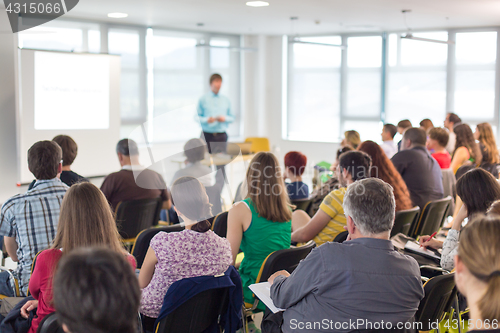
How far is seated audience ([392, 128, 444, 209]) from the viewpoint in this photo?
4.45m

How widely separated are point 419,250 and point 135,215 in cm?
228

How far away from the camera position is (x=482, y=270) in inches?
46.6

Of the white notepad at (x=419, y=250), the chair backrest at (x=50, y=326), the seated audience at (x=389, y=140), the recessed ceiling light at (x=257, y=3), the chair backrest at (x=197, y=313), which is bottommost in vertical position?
the chair backrest at (x=197, y=313)

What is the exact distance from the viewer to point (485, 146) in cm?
561

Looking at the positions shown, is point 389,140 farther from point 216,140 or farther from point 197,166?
point 197,166

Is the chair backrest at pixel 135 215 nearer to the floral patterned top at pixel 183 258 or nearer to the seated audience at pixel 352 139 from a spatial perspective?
the floral patterned top at pixel 183 258

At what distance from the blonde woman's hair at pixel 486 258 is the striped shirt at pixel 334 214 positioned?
1695 mm

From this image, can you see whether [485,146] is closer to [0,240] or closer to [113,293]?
[0,240]

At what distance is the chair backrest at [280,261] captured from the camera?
232 cm

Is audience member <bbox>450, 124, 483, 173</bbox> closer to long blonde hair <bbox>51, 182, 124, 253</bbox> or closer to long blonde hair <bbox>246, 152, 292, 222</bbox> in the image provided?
Result: long blonde hair <bbox>246, 152, 292, 222</bbox>

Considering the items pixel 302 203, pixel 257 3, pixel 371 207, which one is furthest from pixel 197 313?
pixel 257 3

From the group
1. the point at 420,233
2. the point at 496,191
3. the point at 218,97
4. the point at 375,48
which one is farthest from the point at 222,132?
the point at 496,191

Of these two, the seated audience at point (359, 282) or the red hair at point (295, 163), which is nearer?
the seated audience at point (359, 282)

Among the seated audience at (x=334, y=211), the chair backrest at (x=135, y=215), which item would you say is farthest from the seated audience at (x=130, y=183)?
the seated audience at (x=334, y=211)
